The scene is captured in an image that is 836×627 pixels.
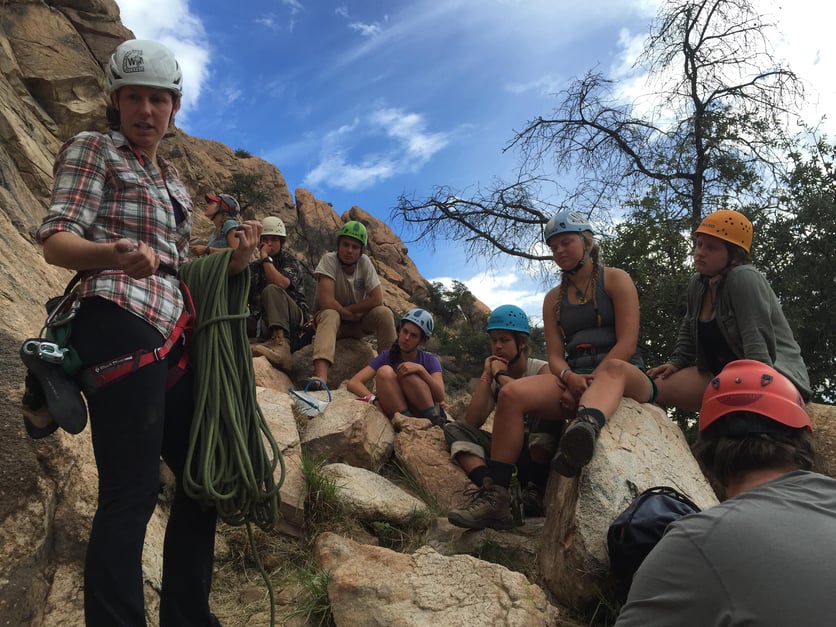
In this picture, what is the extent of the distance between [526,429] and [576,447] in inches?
55.6

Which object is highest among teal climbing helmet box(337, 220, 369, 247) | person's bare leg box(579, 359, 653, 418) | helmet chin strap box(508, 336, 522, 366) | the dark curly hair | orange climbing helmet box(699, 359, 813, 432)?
teal climbing helmet box(337, 220, 369, 247)

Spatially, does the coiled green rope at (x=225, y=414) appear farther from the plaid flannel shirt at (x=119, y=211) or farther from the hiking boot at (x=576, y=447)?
the hiking boot at (x=576, y=447)

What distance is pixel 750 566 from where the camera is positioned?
4.39 feet

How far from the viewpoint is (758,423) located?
1765 mm

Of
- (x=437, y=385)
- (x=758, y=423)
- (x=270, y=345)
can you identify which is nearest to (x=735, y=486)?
(x=758, y=423)

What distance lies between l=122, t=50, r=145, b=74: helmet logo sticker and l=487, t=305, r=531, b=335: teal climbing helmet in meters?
3.59

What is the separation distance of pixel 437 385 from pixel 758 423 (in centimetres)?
388

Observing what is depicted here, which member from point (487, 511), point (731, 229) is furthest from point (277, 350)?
point (731, 229)

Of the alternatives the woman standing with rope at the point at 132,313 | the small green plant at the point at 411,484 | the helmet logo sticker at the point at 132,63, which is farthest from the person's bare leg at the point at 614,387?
the helmet logo sticker at the point at 132,63

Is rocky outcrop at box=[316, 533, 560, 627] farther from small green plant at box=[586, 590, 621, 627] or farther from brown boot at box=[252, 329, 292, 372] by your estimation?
brown boot at box=[252, 329, 292, 372]

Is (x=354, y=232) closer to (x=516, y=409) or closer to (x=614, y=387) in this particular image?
(x=516, y=409)

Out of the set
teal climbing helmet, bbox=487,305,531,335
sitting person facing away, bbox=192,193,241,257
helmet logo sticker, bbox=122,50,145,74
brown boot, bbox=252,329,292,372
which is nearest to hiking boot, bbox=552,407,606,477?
teal climbing helmet, bbox=487,305,531,335

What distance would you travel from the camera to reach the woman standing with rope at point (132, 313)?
174 centimetres

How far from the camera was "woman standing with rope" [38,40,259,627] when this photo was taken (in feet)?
5.70
